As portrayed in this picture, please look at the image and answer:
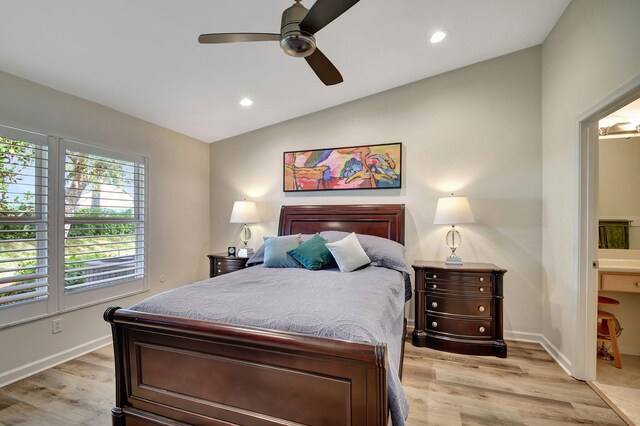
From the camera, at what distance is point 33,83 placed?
2.49m

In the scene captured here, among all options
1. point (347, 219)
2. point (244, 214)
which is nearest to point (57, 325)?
point (244, 214)

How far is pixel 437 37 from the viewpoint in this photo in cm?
269

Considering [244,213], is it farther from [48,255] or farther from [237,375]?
[237,375]

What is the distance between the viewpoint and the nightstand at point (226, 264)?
365cm

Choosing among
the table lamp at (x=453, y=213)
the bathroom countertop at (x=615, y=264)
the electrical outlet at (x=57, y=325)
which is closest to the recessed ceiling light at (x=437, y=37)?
the table lamp at (x=453, y=213)

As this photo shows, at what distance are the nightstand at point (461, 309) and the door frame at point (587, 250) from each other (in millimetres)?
572

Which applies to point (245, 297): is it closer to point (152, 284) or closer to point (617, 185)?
point (152, 284)

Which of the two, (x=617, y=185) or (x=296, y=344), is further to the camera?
(x=617, y=185)

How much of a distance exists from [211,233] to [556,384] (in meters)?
4.29

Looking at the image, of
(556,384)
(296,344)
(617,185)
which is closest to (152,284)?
(296,344)

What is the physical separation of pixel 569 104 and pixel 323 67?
86.1 inches

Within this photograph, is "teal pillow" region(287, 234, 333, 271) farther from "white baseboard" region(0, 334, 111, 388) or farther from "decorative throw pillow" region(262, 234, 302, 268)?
"white baseboard" region(0, 334, 111, 388)

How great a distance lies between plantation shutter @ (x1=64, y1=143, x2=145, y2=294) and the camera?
2754mm

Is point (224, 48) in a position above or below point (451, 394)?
above
